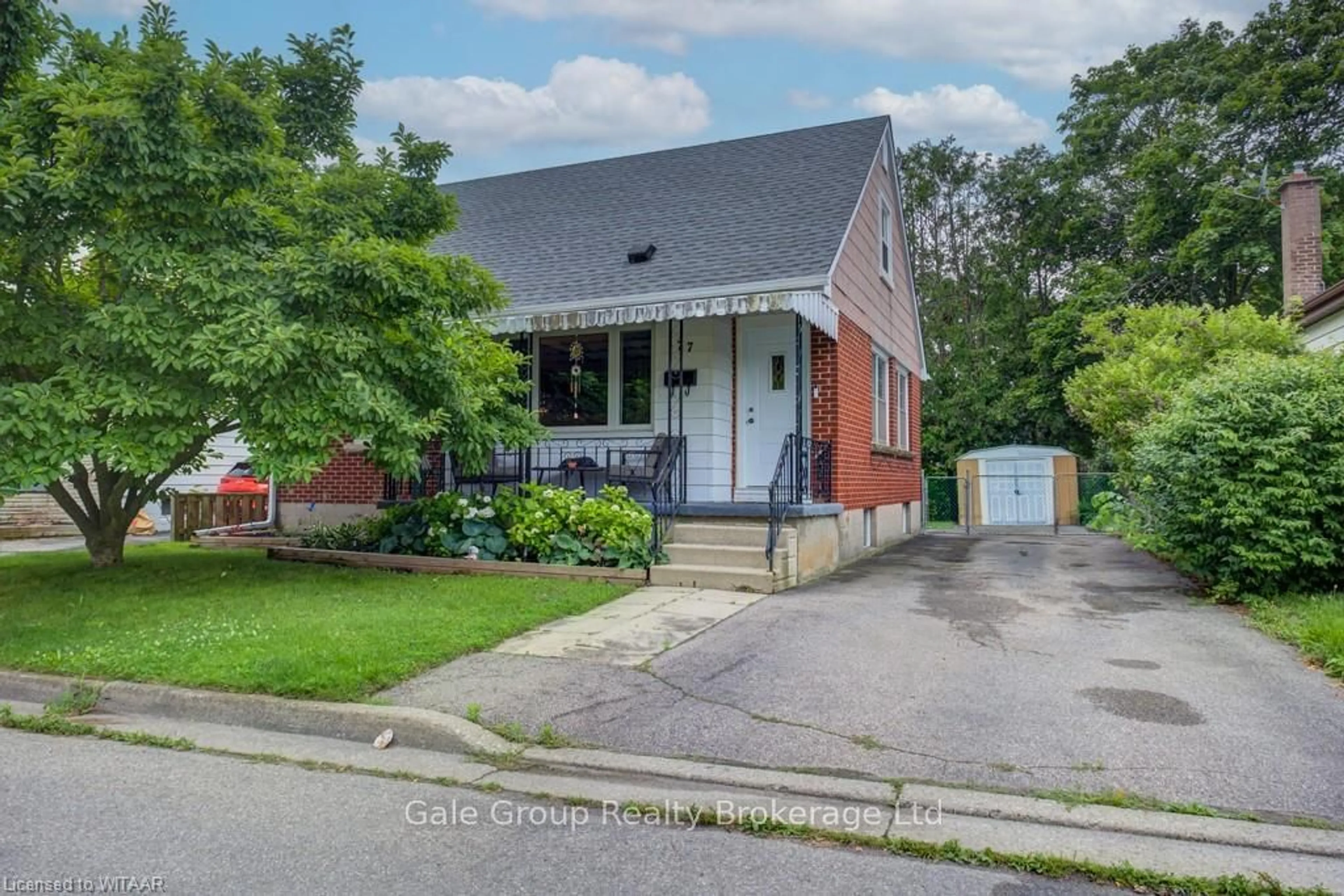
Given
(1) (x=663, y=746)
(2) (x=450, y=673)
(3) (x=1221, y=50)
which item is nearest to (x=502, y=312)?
(2) (x=450, y=673)

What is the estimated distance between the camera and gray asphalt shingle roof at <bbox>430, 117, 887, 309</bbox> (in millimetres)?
10281

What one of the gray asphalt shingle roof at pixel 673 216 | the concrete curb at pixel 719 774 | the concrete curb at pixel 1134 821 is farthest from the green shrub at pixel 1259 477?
the concrete curb at pixel 719 774

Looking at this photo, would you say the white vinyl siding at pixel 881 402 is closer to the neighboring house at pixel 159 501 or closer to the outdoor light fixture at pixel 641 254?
the outdoor light fixture at pixel 641 254

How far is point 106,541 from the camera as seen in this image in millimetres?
8734

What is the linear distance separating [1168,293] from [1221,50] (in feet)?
22.8

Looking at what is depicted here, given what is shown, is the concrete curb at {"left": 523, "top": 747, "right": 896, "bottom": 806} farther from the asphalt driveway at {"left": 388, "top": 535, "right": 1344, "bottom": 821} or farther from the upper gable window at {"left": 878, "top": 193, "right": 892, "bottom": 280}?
the upper gable window at {"left": 878, "top": 193, "right": 892, "bottom": 280}

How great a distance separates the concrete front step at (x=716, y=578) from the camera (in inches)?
320

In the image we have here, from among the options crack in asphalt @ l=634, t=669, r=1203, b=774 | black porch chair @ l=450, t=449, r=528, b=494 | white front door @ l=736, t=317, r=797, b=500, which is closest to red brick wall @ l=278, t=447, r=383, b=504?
black porch chair @ l=450, t=449, r=528, b=494

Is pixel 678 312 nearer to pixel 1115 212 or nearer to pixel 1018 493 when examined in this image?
pixel 1018 493

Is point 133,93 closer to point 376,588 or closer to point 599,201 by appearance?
point 376,588

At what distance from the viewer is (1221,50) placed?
23.7m

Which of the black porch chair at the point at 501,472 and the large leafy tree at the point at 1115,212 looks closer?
the black porch chair at the point at 501,472

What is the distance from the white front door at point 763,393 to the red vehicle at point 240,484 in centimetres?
855

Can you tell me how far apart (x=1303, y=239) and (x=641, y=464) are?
12.0 meters
